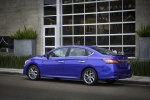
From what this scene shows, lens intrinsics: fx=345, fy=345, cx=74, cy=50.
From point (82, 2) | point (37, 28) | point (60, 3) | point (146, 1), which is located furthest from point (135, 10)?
point (37, 28)

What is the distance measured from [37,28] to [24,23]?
1293mm

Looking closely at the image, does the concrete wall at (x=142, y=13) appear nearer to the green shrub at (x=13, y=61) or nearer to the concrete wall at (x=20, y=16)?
the green shrub at (x=13, y=61)

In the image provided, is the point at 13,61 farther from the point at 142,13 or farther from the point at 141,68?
the point at 141,68

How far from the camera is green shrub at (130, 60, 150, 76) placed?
1698 cm

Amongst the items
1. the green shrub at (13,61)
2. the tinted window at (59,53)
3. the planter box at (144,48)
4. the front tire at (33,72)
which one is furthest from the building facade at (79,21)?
the front tire at (33,72)

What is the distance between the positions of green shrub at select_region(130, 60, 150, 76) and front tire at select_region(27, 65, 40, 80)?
196 inches

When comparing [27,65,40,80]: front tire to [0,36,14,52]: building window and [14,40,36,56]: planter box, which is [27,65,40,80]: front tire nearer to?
[14,40,36,56]: planter box

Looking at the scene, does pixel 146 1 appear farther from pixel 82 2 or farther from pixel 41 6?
pixel 41 6

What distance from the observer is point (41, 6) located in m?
24.5

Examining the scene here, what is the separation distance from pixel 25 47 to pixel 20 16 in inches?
110

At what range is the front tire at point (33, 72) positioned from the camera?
15578 millimetres

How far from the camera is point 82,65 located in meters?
14.2

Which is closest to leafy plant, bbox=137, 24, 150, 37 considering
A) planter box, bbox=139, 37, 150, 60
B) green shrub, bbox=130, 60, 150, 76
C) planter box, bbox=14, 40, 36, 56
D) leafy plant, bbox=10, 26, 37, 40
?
planter box, bbox=139, 37, 150, 60

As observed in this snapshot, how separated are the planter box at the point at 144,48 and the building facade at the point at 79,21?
3.91 ft
